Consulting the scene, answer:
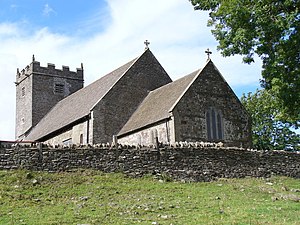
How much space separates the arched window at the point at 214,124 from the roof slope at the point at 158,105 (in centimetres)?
236

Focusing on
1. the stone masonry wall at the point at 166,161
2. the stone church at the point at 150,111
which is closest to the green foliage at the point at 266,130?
the stone church at the point at 150,111

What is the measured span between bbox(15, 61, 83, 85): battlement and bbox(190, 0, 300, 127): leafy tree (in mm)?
32123

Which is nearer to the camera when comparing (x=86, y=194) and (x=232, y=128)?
(x=86, y=194)

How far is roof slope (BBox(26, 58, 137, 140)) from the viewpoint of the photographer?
125ft

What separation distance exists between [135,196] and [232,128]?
1557 cm

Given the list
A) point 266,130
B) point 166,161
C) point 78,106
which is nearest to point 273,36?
point 166,161

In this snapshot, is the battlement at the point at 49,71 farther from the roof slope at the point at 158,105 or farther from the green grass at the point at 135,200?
the green grass at the point at 135,200

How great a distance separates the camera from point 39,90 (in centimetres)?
5300

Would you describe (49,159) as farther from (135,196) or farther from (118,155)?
(135,196)

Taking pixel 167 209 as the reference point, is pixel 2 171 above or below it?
above

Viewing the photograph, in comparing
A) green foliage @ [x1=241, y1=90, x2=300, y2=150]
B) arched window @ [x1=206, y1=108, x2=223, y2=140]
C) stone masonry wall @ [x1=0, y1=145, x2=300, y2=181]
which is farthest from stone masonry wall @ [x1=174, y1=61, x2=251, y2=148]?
green foliage @ [x1=241, y1=90, x2=300, y2=150]

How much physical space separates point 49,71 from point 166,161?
3243 centimetres

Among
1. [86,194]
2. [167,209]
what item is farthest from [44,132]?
[167,209]

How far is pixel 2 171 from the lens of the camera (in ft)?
70.6
